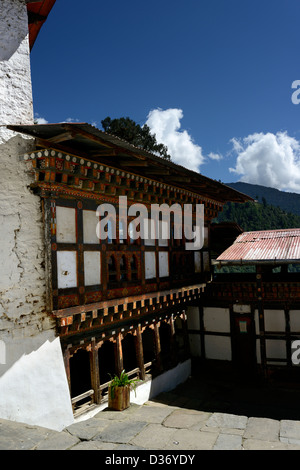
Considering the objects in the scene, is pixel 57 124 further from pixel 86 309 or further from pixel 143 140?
pixel 143 140

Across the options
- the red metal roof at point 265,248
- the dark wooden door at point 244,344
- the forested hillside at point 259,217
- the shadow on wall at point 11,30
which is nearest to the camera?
the shadow on wall at point 11,30

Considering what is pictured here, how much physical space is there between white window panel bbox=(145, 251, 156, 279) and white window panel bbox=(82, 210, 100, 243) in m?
2.16

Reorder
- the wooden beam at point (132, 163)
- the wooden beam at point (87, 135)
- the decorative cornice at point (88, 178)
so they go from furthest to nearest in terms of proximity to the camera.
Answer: the wooden beam at point (132, 163)
the decorative cornice at point (88, 178)
the wooden beam at point (87, 135)

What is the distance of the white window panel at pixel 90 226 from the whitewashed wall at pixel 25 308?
3.50 ft

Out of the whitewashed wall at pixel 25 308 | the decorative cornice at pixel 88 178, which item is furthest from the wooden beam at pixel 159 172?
the whitewashed wall at pixel 25 308

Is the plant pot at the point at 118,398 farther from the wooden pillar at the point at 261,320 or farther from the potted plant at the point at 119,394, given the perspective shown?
the wooden pillar at the point at 261,320

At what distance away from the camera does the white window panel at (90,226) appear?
784 centimetres

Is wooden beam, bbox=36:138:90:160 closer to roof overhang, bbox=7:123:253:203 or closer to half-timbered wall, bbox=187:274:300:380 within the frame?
roof overhang, bbox=7:123:253:203

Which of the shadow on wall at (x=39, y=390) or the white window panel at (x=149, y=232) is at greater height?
the white window panel at (x=149, y=232)

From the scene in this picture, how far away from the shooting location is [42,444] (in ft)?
15.8

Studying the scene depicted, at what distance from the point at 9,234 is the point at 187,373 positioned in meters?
8.59

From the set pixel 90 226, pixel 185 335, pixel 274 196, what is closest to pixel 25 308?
pixel 90 226

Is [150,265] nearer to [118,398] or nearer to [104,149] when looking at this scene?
[118,398]
